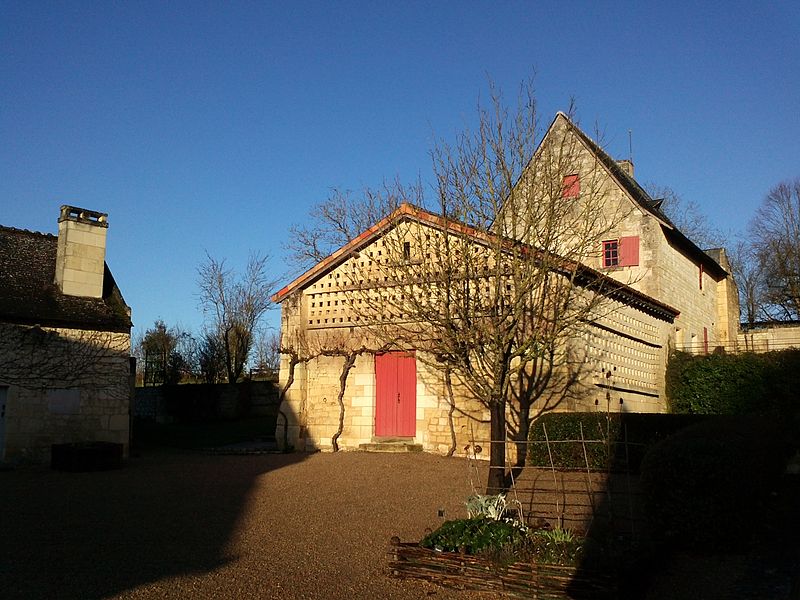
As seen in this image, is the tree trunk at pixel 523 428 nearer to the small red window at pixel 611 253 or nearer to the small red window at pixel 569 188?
the small red window at pixel 569 188

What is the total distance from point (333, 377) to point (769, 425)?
10.0m

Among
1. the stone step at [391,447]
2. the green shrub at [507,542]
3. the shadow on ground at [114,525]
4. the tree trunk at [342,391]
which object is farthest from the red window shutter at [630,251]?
the green shrub at [507,542]

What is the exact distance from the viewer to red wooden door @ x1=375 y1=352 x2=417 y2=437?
16.3 m

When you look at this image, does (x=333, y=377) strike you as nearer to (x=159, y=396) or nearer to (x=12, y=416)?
(x=12, y=416)

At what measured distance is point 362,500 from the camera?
35.6ft

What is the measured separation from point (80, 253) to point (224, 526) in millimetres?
11326

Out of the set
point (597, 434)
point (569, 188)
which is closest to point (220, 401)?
point (597, 434)

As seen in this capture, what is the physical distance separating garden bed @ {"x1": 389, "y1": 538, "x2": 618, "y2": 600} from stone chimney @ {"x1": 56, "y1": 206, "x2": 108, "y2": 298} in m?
13.7

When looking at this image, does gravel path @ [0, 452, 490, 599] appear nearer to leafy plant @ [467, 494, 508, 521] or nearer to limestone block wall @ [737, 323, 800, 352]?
leafy plant @ [467, 494, 508, 521]

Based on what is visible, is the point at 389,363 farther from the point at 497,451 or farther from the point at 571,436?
the point at 497,451

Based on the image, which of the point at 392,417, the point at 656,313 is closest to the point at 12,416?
the point at 392,417

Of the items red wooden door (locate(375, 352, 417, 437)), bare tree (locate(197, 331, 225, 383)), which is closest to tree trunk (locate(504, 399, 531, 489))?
red wooden door (locate(375, 352, 417, 437))

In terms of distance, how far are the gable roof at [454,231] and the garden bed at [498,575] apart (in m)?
4.57

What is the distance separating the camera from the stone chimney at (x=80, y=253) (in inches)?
699
